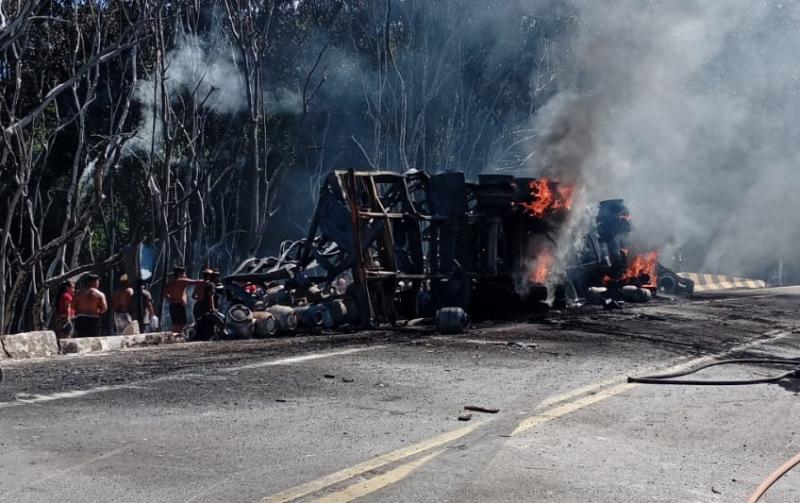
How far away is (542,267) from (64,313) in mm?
9205

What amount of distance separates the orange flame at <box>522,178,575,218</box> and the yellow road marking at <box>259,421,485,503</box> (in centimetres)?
1106

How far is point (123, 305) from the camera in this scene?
14.7 metres

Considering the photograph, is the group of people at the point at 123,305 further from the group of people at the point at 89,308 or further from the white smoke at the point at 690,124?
the white smoke at the point at 690,124

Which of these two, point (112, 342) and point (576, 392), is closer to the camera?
point (576, 392)

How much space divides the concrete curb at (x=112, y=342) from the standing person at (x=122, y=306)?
1592 millimetres

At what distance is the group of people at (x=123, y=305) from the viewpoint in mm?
13539

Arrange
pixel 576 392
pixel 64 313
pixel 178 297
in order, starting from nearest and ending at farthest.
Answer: pixel 576 392
pixel 64 313
pixel 178 297

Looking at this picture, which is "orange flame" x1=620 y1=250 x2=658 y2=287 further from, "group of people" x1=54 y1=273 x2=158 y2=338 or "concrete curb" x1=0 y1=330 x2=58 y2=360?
"concrete curb" x1=0 y1=330 x2=58 y2=360

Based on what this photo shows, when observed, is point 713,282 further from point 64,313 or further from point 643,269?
point 64,313

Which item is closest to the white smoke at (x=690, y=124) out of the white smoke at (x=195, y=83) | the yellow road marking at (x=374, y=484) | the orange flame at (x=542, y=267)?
the orange flame at (x=542, y=267)

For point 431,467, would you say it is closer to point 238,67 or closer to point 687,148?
point 238,67

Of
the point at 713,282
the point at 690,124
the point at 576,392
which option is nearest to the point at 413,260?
the point at 576,392

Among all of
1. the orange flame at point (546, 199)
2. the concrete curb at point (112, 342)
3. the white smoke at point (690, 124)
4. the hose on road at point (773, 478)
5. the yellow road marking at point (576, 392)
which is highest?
the white smoke at point (690, 124)

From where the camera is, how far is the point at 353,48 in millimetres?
25828
